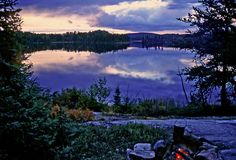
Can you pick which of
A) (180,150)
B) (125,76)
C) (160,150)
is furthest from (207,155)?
(125,76)

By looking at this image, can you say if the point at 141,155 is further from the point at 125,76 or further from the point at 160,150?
the point at 125,76

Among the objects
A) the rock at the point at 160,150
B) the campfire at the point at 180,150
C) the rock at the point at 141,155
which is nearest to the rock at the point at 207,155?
the campfire at the point at 180,150

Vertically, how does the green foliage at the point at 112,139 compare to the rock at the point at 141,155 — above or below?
below

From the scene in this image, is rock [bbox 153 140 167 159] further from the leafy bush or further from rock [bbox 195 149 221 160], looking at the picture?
the leafy bush

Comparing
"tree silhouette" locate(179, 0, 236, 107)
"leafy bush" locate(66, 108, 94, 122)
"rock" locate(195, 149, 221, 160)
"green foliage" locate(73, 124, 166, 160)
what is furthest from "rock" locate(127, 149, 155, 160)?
"tree silhouette" locate(179, 0, 236, 107)

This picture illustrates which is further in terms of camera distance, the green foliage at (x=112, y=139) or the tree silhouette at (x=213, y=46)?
the tree silhouette at (x=213, y=46)

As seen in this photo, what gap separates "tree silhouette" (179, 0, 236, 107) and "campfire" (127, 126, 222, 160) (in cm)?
1199

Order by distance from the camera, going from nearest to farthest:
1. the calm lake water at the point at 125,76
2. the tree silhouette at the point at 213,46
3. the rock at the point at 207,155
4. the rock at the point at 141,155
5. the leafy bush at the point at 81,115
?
the rock at the point at 207,155, the rock at the point at 141,155, the leafy bush at the point at 81,115, the tree silhouette at the point at 213,46, the calm lake water at the point at 125,76

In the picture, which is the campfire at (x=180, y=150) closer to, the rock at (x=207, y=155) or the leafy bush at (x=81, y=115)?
the rock at (x=207, y=155)

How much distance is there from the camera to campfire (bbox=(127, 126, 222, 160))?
7.64 m

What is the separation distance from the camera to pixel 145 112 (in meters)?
19.2

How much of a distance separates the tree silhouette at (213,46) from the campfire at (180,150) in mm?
11990

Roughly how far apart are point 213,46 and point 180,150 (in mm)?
13696

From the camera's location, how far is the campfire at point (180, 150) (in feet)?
25.1
